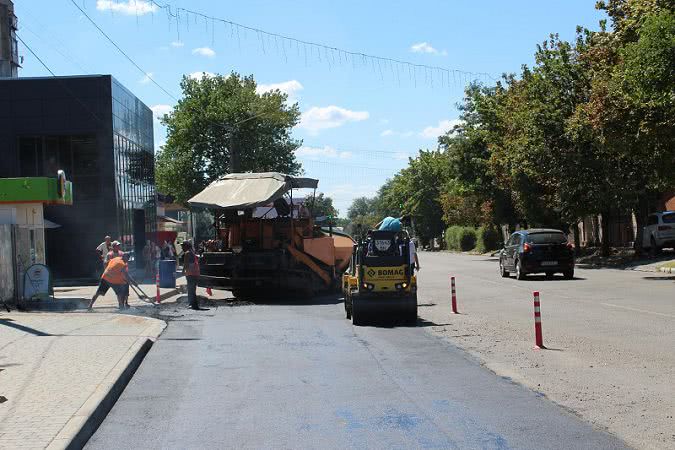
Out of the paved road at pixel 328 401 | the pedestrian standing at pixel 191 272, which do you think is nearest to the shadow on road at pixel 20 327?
the paved road at pixel 328 401

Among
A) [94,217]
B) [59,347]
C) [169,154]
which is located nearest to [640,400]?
[59,347]

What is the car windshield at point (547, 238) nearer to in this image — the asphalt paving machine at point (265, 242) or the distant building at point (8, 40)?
the asphalt paving machine at point (265, 242)

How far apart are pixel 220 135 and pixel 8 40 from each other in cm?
3339

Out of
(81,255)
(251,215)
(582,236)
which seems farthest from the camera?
Answer: (582,236)

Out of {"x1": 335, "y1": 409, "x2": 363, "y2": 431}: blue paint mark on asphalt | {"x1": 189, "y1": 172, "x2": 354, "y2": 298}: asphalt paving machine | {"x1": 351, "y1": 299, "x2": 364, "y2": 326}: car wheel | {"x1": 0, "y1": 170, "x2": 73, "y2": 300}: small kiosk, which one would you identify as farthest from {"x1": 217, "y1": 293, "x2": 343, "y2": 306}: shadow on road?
{"x1": 335, "y1": 409, "x2": 363, "y2": 431}: blue paint mark on asphalt

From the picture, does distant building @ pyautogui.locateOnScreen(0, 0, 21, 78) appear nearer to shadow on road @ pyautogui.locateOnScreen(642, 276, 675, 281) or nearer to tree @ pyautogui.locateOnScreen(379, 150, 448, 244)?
shadow on road @ pyautogui.locateOnScreen(642, 276, 675, 281)

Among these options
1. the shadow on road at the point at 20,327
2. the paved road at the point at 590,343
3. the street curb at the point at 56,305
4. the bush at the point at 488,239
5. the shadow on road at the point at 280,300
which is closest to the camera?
the paved road at the point at 590,343

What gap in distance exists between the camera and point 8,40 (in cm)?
3064

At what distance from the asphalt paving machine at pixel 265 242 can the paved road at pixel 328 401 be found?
27.4 ft

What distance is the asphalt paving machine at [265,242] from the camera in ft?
71.7

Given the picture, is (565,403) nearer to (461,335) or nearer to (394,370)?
(394,370)

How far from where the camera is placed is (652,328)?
13.6m

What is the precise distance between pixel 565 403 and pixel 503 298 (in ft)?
44.7

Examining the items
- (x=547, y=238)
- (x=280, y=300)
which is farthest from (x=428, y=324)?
(x=547, y=238)
